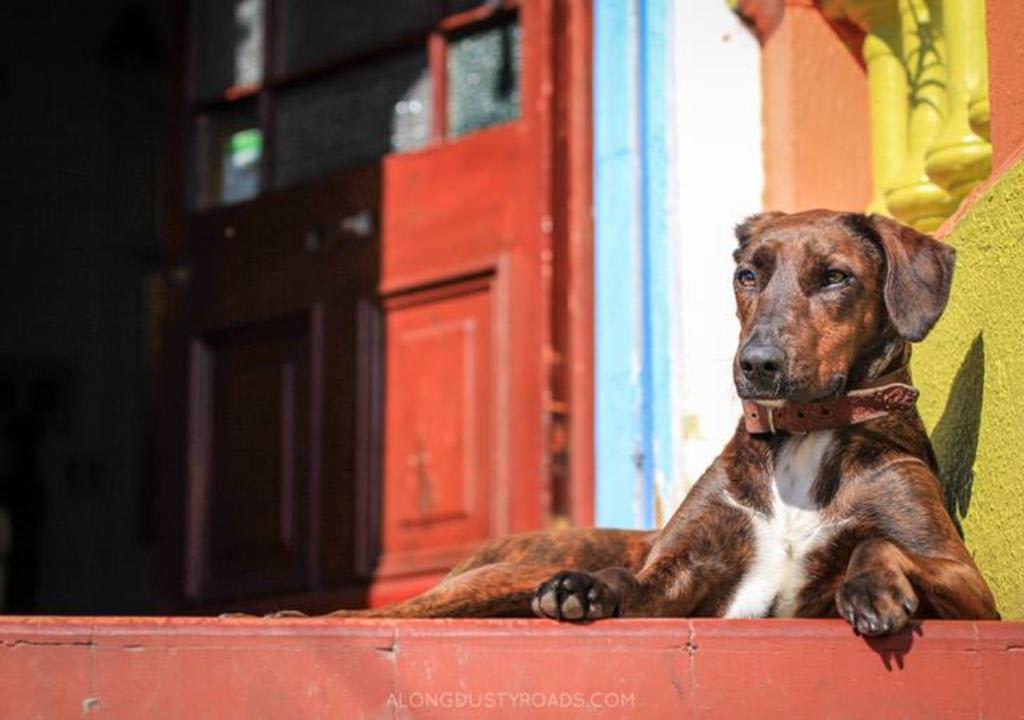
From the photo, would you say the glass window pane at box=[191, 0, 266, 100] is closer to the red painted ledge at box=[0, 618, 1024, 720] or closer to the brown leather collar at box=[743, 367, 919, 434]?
the brown leather collar at box=[743, 367, 919, 434]

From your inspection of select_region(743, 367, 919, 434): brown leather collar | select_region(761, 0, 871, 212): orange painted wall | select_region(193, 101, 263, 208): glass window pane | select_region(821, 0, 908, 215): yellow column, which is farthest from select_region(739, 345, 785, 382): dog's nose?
select_region(193, 101, 263, 208): glass window pane

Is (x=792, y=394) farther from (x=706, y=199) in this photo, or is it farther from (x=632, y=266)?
(x=632, y=266)

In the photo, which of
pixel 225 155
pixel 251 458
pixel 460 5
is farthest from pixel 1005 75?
pixel 225 155

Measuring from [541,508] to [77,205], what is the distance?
632 centimetres

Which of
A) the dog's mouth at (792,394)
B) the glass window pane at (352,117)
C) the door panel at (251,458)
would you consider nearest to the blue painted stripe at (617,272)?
the glass window pane at (352,117)

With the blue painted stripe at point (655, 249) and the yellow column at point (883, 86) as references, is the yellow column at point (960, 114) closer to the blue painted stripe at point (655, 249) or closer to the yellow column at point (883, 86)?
the yellow column at point (883, 86)

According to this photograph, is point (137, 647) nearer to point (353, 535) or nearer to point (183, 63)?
point (353, 535)

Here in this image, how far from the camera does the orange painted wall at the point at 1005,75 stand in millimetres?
3807

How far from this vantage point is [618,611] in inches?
137

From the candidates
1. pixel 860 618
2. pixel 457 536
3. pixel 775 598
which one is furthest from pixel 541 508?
pixel 860 618

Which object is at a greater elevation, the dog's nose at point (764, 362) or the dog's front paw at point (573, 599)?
the dog's nose at point (764, 362)

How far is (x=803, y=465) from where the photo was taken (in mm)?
3758

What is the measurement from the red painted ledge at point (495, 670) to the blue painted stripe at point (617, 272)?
7.37 feet

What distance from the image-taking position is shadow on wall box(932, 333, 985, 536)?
396 cm
